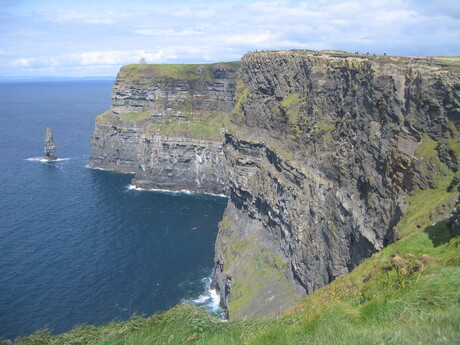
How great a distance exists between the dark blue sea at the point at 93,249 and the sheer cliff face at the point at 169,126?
835cm

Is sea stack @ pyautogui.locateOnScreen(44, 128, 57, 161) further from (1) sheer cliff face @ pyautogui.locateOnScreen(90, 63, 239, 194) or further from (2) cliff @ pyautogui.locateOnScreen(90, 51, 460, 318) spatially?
(2) cliff @ pyautogui.locateOnScreen(90, 51, 460, 318)

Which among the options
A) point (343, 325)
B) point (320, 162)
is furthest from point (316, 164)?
point (343, 325)

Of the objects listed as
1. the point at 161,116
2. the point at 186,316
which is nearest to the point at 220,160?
the point at 161,116

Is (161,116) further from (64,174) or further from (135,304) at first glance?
(135,304)

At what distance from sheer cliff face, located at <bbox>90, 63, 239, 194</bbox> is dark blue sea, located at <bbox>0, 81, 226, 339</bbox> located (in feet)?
27.4

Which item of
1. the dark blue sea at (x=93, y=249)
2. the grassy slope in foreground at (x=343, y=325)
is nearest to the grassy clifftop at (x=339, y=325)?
the grassy slope in foreground at (x=343, y=325)

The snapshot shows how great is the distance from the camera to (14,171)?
474 ft

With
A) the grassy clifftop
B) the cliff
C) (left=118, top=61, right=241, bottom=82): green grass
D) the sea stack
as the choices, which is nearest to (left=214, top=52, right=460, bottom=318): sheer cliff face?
the cliff

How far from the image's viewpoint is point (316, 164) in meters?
60.3

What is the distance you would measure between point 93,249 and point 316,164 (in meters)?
53.7

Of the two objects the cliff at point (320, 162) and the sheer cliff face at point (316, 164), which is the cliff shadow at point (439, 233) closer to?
the cliff at point (320, 162)

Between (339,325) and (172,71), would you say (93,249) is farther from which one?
(172,71)

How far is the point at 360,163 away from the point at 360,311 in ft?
118

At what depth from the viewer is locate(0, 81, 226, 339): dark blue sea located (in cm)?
6838
